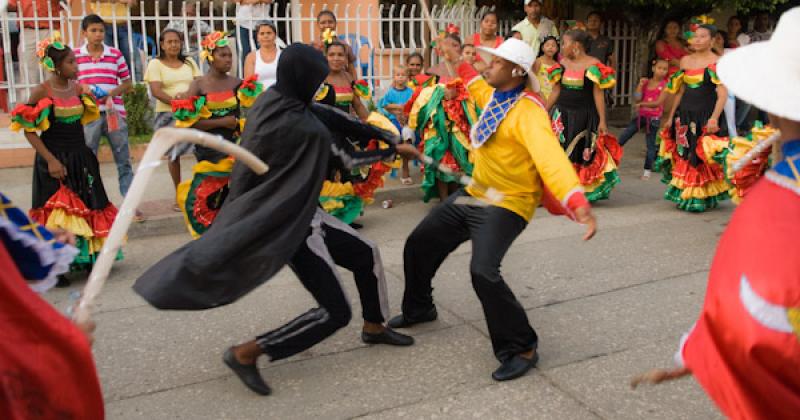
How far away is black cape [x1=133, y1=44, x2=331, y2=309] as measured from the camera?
12.3 ft

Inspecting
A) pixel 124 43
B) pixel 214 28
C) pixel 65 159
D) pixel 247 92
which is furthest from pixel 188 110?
pixel 214 28

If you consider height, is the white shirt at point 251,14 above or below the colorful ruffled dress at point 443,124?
above

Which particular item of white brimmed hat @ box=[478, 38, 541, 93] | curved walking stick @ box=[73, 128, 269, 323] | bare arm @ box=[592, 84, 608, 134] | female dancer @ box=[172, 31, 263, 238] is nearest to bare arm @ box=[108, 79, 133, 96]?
female dancer @ box=[172, 31, 263, 238]

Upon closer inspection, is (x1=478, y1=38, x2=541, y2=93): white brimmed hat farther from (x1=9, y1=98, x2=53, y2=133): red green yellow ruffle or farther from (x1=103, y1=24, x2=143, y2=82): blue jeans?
(x1=103, y1=24, x2=143, y2=82): blue jeans

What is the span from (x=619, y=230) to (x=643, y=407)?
377 cm

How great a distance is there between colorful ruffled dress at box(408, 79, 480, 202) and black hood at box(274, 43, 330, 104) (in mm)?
4130

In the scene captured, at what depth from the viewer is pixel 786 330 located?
2.16m

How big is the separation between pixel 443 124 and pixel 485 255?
426 centimetres

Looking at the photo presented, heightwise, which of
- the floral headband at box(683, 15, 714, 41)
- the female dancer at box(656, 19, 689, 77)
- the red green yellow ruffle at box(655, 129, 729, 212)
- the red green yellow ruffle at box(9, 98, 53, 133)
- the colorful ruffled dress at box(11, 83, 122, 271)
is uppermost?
the floral headband at box(683, 15, 714, 41)

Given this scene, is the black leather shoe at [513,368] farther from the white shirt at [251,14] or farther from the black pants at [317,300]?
the white shirt at [251,14]

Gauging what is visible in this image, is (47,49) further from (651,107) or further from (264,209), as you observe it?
(651,107)

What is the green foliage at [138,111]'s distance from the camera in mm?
10508

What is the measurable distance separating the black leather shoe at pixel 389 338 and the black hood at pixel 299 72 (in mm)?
1445

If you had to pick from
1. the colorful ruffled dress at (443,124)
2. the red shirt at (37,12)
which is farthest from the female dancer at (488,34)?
the red shirt at (37,12)
